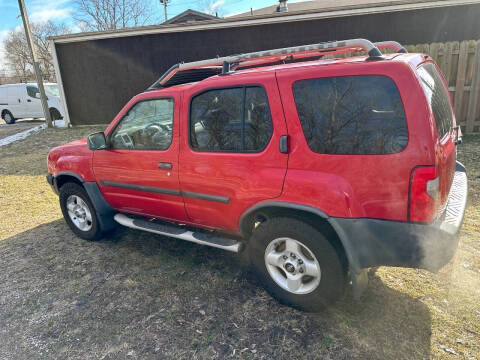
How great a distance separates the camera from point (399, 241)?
85.1 inches

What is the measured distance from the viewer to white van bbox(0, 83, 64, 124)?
49.7 ft

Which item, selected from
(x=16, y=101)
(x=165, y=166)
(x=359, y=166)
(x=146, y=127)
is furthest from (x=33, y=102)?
(x=359, y=166)

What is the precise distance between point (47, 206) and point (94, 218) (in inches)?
81.4

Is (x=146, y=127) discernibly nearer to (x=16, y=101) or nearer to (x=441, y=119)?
(x=441, y=119)

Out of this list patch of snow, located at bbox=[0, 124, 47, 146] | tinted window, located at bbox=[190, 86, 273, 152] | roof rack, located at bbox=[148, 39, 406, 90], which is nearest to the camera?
roof rack, located at bbox=[148, 39, 406, 90]

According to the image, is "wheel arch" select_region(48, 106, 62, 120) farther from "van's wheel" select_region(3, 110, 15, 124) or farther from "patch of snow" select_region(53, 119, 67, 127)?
"van's wheel" select_region(3, 110, 15, 124)

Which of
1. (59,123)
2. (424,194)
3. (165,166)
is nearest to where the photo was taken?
(424,194)

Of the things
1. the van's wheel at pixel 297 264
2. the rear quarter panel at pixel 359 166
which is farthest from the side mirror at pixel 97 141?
the rear quarter panel at pixel 359 166

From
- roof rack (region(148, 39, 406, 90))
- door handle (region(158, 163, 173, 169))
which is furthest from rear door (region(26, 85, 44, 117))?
door handle (region(158, 163, 173, 169))

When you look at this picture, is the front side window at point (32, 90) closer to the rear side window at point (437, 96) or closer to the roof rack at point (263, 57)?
the roof rack at point (263, 57)

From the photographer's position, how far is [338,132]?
2.25 metres

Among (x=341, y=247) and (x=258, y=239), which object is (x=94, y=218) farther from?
(x=341, y=247)

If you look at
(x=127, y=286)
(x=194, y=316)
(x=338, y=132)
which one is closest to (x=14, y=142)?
(x=127, y=286)

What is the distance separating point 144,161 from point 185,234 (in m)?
0.83
